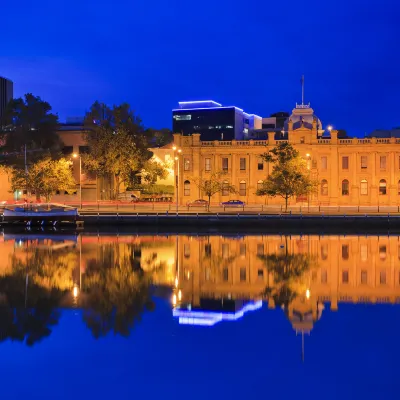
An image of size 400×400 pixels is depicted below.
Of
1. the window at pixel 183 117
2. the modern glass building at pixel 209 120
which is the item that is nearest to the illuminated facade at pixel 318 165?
the modern glass building at pixel 209 120

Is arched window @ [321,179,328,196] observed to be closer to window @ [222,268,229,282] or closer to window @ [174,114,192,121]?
window @ [222,268,229,282]

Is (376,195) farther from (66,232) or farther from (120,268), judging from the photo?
(120,268)

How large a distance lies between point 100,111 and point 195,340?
7110 centimetres

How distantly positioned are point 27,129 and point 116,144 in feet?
45.7

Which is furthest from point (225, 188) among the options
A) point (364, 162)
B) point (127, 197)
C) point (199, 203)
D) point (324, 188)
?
point (364, 162)

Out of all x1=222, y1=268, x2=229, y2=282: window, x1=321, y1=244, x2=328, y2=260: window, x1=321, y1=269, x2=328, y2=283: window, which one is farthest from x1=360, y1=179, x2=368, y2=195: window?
x1=222, y1=268, x2=229, y2=282: window

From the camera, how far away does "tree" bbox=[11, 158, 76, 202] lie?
263 ft

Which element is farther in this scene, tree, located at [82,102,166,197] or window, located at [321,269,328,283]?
tree, located at [82,102,166,197]

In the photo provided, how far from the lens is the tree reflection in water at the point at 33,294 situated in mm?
22625

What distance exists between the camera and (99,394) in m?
16.3

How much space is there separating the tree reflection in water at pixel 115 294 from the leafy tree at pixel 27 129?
47859mm

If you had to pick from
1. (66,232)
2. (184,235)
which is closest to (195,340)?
(184,235)

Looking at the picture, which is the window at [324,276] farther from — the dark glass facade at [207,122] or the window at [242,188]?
the dark glass facade at [207,122]

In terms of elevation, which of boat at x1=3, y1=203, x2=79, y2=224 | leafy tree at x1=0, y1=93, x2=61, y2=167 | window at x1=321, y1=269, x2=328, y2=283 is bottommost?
window at x1=321, y1=269, x2=328, y2=283
